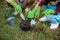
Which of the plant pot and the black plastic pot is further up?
the plant pot

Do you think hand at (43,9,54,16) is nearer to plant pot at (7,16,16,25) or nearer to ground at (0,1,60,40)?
ground at (0,1,60,40)

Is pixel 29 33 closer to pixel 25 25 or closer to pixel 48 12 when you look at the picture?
pixel 25 25

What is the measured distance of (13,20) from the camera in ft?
9.11

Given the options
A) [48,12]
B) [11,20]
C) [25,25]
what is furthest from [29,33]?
[48,12]

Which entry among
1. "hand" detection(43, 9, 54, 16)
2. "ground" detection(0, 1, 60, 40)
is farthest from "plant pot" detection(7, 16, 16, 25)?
"hand" detection(43, 9, 54, 16)

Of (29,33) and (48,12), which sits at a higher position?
(48,12)

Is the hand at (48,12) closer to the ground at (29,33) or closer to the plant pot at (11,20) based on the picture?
the ground at (29,33)

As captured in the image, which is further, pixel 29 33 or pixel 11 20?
pixel 11 20

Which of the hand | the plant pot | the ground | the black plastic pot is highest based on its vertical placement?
the hand

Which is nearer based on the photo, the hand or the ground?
the ground

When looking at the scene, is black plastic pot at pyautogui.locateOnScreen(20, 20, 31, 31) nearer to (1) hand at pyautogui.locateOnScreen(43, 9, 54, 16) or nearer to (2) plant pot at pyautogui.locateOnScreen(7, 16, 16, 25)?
(2) plant pot at pyautogui.locateOnScreen(7, 16, 16, 25)

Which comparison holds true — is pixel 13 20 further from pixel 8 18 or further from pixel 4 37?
pixel 4 37

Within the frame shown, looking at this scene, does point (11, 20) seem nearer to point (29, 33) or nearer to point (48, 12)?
point (29, 33)

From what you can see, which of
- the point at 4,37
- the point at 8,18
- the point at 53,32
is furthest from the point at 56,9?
the point at 4,37
